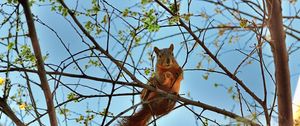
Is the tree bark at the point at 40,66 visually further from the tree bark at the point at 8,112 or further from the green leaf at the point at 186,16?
the green leaf at the point at 186,16

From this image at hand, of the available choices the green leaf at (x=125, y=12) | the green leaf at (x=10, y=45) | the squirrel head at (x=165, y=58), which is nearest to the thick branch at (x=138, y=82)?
the green leaf at (x=125, y=12)

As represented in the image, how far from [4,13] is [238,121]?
112 centimetres

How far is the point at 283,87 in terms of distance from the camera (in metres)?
2.36

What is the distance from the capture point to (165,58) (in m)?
3.02

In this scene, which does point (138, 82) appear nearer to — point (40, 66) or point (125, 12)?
point (125, 12)

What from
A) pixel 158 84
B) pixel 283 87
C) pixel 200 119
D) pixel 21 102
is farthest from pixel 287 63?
pixel 21 102

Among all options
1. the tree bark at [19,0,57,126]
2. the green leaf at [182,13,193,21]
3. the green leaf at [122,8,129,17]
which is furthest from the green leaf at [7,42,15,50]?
the green leaf at [182,13,193,21]

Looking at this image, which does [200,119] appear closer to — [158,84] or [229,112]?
[229,112]

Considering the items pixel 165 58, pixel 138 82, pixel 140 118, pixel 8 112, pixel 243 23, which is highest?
pixel 165 58

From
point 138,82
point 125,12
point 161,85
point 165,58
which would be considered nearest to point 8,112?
point 138,82

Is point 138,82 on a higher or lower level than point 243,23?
lower

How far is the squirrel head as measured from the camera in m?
2.98

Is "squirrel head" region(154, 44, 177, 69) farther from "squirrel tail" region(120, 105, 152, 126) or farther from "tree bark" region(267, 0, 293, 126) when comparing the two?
"tree bark" region(267, 0, 293, 126)

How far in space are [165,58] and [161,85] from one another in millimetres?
212
